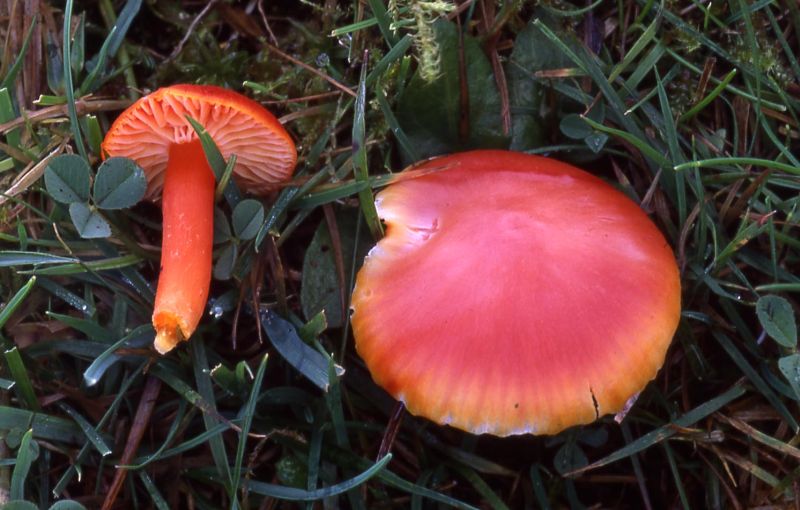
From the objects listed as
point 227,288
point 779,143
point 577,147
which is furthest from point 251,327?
point 779,143

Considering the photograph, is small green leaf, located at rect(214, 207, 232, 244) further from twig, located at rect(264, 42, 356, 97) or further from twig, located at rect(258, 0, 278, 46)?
twig, located at rect(258, 0, 278, 46)

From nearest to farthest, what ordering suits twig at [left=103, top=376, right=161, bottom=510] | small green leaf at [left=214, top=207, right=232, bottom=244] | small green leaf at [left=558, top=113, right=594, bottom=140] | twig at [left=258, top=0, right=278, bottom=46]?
twig at [left=103, top=376, right=161, bottom=510] < small green leaf at [left=214, top=207, right=232, bottom=244] < small green leaf at [left=558, top=113, right=594, bottom=140] < twig at [left=258, top=0, right=278, bottom=46]

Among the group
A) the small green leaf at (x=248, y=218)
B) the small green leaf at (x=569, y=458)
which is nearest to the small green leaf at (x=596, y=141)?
the small green leaf at (x=569, y=458)

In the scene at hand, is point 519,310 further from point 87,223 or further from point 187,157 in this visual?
point 87,223

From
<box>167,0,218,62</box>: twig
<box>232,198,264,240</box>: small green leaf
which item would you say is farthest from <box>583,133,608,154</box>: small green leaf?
<box>167,0,218,62</box>: twig

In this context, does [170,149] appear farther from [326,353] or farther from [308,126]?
[326,353]

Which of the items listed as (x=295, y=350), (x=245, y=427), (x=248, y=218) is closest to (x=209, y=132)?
(x=248, y=218)
